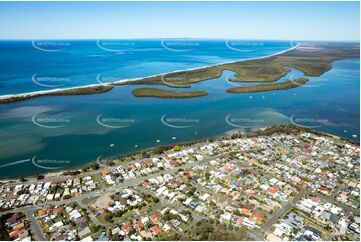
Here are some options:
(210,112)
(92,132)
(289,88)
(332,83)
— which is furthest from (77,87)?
(332,83)

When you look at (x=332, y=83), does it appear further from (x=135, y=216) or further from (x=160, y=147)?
(x=135, y=216)

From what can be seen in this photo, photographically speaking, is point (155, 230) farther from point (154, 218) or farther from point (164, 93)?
point (164, 93)

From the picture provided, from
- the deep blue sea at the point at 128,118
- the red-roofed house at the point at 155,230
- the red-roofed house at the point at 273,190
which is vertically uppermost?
the red-roofed house at the point at 273,190

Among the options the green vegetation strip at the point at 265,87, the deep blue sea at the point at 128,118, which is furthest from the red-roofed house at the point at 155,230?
the green vegetation strip at the point at 265,87

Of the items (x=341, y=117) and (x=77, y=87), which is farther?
(x=77, y=87)

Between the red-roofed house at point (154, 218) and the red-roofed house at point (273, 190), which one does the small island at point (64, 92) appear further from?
the red-roofed house at point (273, 190)

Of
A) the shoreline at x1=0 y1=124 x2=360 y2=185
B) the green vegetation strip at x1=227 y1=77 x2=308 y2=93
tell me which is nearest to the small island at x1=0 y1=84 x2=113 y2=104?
the green vegetation strip at x1=227 y1=77 x2=308 y2=93

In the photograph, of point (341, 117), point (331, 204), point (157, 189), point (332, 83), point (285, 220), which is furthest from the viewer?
point (332, 83)

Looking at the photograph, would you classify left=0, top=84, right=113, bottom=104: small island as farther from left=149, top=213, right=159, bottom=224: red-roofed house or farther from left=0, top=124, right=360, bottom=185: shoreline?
left=149, top=213, right=159, bottom=224: red-roofed house
